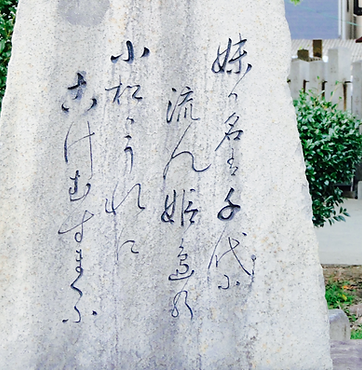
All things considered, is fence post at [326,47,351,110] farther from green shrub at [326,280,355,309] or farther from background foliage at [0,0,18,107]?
background foliage at [0,0,18,107]

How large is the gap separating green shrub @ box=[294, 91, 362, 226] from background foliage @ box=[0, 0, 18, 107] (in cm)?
196

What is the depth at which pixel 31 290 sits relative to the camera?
203 centimetres

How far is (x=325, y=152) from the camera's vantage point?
412 cm

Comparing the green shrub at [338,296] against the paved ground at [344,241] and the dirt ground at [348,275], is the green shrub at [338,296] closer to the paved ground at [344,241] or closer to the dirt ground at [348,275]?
the dirt ground at [348,275]

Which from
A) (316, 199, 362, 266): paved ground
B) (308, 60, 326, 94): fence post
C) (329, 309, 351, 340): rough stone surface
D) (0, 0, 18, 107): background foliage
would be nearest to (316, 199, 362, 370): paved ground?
(316, 199, 362, 266): paved ground

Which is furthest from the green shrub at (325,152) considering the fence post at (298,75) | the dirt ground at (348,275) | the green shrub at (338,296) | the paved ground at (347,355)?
the fence post at (298,75)

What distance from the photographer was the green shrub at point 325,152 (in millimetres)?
4066

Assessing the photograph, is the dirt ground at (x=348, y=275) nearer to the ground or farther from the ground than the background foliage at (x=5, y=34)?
nearer to the ground

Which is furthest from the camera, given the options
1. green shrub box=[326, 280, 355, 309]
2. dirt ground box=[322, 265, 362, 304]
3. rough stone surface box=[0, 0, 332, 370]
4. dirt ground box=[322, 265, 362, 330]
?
dirt ground box=[322, 265, 362, 304]

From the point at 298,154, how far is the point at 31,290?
40.0 inches

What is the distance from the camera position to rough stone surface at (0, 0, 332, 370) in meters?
2.02

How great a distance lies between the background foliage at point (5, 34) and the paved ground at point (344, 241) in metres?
3.10

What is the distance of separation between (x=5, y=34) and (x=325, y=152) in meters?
2.21

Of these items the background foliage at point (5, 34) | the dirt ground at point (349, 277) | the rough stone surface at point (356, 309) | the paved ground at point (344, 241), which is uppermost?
the background foliage at point (5, 34)
